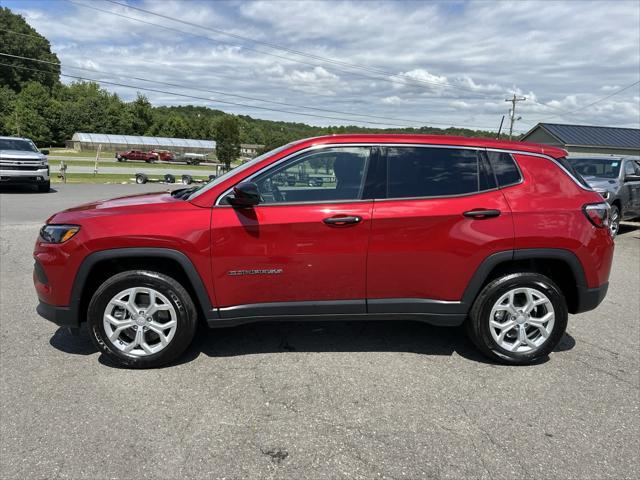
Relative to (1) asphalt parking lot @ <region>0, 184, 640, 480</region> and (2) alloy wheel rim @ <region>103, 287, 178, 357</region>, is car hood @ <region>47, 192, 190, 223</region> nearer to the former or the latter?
(2) alloy wheel rim @ <region>103, 287, 178, 357</region>

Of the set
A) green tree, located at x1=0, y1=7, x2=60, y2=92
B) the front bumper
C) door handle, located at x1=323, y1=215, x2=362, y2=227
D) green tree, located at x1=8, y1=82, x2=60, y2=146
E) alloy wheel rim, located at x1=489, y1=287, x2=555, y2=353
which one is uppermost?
green tree, located at x1=0, y1=7, x2=60, y2=92

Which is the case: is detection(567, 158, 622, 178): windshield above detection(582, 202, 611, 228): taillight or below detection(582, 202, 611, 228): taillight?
above

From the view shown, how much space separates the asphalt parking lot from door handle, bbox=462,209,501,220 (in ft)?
3.93

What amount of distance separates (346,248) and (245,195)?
827 mm

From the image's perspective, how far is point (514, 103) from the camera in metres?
58.3

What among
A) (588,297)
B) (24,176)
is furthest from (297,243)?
(24,176)

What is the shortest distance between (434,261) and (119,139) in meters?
86.5

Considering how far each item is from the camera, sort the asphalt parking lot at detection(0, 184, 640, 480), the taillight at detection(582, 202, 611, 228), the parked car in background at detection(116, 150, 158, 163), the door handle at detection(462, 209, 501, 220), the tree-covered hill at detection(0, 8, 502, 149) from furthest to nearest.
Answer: the tree-covered hill at detection(0, 8, 502, 149)
the parked car in background at detection(116, 150, 158, 163)
the taillight at detection(582, 202, 611, 228)
the door handle at detection(462, 209, 501, 220)
the asphalt parking lot at detection(0, 184, 640, 480)

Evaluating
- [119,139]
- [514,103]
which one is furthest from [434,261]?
[119,139]

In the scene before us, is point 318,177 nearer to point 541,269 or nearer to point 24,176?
point 541,269

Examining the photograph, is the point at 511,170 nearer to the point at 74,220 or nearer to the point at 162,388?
the point at 162,388

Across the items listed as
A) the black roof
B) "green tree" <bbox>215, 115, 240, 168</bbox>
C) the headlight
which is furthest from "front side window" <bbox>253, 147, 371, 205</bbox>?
"green tree" <bbox>215, 115, 240, 168</bbox>

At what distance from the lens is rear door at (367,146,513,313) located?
11.4 ft

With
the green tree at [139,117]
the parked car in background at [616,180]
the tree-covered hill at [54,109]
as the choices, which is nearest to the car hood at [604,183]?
the parked car in background at [616,180]
